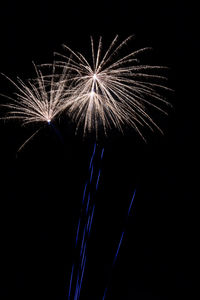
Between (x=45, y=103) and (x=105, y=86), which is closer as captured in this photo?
(x=105, y=86)

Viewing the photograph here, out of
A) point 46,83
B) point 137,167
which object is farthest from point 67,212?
point 46,83

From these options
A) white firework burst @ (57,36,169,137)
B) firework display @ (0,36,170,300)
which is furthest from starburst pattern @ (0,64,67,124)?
white firework burst @ (57,36,169,137)

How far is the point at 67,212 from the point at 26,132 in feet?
8.03

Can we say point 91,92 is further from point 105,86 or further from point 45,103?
point 45,103

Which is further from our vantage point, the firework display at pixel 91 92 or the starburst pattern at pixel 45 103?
the starburst pattern at pixel 45 103

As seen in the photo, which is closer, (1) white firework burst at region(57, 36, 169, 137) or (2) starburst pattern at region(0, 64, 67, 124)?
(1) white firework burst at region(57, 36, 169, 137)

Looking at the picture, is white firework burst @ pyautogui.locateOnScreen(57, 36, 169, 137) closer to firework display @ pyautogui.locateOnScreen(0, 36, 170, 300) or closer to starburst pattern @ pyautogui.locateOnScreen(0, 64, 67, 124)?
firework display @ pyautogui.locateOnScreen(0, 36, 170, 300)

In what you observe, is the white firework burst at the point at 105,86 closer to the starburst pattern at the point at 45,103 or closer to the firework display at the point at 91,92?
the firework display at the point at 91,92

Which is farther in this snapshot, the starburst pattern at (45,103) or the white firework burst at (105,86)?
the starburst pattern at (45,103)

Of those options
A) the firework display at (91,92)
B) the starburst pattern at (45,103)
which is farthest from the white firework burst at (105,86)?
the starburst pattern at (45,103)

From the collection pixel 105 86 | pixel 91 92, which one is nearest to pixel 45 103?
pixel 91 92

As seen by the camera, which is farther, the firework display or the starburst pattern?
the starburst pattern

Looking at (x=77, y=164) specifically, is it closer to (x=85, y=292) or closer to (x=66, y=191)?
(x=66, y=191)

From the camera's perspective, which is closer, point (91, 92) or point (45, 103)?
point (91, 92)
